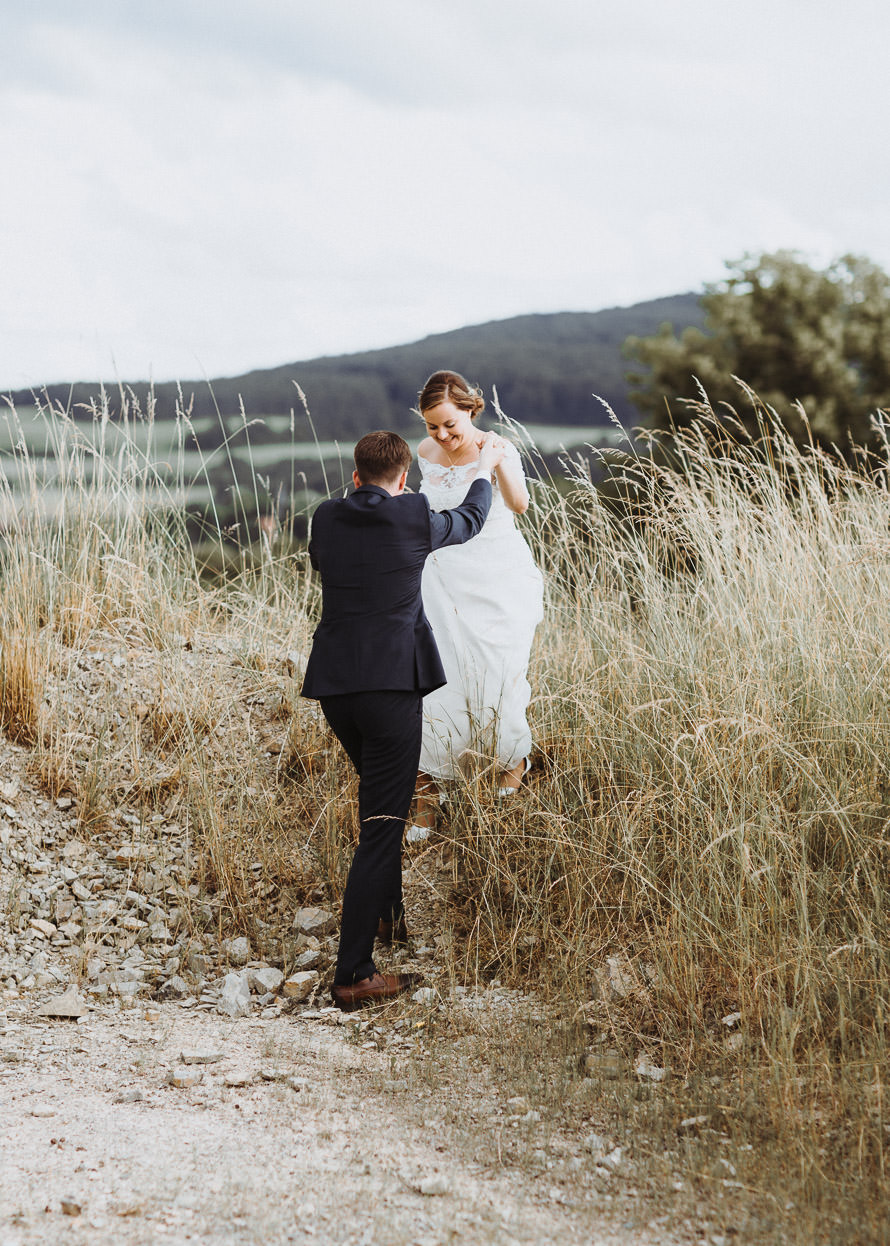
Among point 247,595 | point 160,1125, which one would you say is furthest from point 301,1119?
point 247,595

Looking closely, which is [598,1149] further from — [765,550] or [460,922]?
[765,550]

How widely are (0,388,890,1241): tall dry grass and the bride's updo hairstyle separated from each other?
105 cm

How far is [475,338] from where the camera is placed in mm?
26422

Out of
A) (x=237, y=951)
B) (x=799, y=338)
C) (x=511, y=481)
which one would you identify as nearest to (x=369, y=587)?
(x=511, y=481)

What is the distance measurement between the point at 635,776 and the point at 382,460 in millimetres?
1560

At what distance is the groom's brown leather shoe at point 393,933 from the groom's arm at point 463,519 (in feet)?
4.59

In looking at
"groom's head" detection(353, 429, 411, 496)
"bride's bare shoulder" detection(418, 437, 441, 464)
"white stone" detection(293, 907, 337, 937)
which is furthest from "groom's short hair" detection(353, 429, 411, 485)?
"white stone" detection(293, 907, 337, 937)

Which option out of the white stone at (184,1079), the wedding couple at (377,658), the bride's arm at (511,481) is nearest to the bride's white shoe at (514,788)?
the wedding couple at (377,658)

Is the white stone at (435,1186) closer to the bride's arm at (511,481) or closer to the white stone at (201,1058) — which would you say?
the white stone at (201,1058)

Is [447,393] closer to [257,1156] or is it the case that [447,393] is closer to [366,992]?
[366,992]

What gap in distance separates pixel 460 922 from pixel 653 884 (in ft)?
2.61

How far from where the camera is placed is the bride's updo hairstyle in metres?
4.18

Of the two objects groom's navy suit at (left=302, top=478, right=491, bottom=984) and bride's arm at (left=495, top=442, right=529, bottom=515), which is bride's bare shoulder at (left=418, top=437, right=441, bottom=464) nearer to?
bride's arm at (left=495, top=442, right=529, bottom=515)

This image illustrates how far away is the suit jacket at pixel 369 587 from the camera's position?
10.4ft
